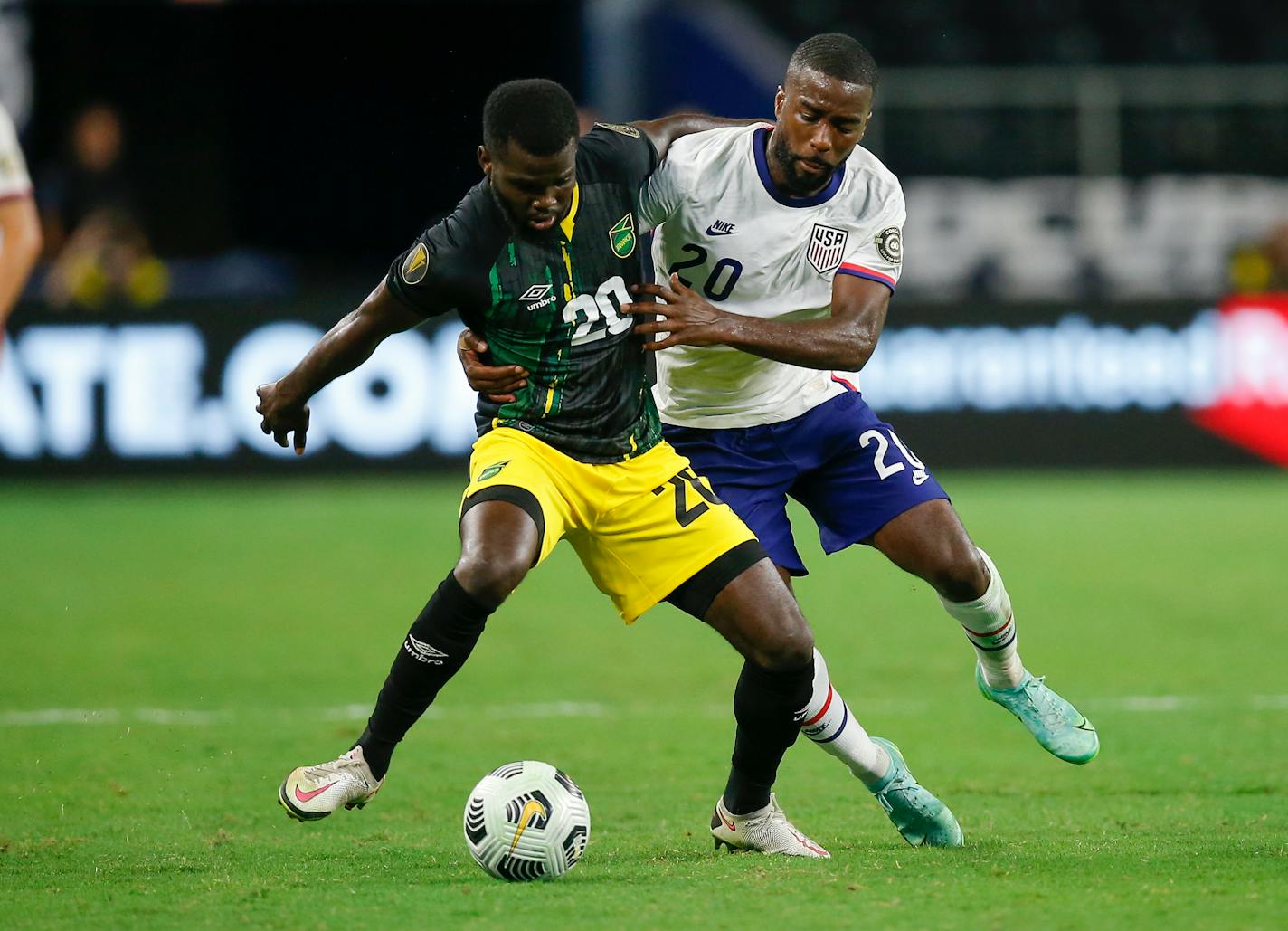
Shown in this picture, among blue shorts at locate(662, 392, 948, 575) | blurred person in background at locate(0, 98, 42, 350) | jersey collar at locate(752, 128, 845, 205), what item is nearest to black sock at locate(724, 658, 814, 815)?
blue shorts at locate(662, 392, 948, 575)

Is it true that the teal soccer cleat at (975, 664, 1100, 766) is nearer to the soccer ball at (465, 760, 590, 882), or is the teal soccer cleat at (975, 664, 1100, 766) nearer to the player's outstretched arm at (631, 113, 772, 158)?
the soccer ball at (465, 760, 590, 882)

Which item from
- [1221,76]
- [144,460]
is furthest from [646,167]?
[1221,76]

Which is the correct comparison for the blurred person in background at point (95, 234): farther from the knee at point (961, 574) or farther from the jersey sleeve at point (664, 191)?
the knee at point (961, 574)

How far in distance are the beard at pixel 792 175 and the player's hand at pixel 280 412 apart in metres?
1.57

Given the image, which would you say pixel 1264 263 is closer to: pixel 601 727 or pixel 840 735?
pixel 601 727

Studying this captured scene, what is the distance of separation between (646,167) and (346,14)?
15.0 m

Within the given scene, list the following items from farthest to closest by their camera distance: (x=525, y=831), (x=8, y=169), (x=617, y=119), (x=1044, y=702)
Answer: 1. (x=617, y=119)
2. (x=8, y=169)
3. (x=1044, y=702)
4. (x=525, y=831)

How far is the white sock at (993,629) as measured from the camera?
5387 millimetres

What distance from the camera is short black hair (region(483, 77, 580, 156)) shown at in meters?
4.56

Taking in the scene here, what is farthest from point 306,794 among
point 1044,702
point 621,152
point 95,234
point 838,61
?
point 95,234

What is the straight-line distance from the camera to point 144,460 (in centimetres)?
1363

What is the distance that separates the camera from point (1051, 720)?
5.50m

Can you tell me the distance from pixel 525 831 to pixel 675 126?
2.21 m

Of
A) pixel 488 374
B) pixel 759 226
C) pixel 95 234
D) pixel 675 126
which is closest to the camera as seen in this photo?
pixel 488 374
